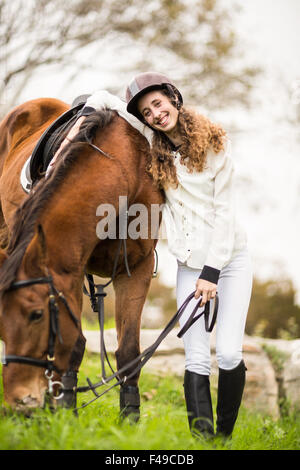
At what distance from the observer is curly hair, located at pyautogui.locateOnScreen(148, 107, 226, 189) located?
2.73m

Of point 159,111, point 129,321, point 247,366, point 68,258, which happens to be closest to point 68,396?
point 129,321

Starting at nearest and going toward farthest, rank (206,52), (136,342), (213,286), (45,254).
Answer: (45,254) < (213,286) < (136,342) < (206,52)

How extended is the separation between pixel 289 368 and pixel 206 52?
23.5 ft

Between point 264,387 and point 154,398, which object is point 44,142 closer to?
point 154,398

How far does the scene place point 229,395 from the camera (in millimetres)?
2736

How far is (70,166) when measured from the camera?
2.63 m

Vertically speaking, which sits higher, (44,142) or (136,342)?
(44,142)

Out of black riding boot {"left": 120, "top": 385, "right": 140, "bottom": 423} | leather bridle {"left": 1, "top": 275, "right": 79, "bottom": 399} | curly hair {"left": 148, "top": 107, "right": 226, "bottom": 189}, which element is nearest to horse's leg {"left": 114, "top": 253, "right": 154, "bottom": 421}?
black riding boot {"left": 120, "top": 385, "right": 140, "bottom": 423}

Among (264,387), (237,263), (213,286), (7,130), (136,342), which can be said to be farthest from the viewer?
(264,387)

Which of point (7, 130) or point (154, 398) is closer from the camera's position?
point (7, 130)

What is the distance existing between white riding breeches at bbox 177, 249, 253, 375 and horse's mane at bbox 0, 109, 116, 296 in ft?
3.22

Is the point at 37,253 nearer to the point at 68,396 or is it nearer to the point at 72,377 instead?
the point at 68,396

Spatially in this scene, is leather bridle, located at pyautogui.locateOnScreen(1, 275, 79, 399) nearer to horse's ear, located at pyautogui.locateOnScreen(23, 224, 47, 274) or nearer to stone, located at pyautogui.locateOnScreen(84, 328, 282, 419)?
horse's ear, located at pyautogui.locateOnScreen(23, 224, 47, 274)
